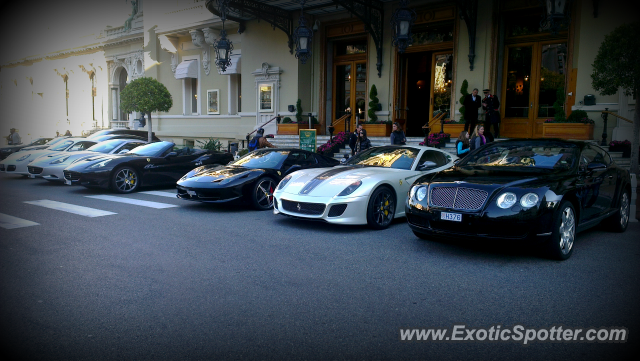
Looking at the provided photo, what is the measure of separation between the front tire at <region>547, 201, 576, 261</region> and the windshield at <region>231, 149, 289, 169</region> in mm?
5765

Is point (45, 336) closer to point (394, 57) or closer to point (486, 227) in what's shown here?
point (486, 227)

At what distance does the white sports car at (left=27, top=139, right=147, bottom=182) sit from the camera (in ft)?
42.1

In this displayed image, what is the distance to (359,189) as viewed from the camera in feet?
24.0

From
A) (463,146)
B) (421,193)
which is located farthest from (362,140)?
(421,193)

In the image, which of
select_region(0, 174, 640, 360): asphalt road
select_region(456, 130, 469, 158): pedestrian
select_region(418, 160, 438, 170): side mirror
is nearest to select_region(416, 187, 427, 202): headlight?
select_region(0, 174, 640, 360): asphalt road

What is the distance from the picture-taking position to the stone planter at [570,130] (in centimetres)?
1305

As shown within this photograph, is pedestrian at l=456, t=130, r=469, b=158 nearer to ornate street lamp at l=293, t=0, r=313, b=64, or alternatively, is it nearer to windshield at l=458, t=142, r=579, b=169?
windshield at l=458, t=142, r=579, b=169

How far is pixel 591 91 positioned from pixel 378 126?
705 cm

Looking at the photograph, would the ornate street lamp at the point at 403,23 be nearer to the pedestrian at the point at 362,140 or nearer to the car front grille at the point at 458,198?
the pedestrian at the point at 362,140

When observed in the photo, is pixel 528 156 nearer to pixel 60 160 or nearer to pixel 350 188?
pixel 350 188

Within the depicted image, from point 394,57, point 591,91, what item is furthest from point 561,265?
point 394,57

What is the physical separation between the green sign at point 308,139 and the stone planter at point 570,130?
7.80 m

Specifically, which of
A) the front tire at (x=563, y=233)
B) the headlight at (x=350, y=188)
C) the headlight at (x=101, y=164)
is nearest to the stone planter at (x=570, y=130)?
the front tire at (x=563, y=233)

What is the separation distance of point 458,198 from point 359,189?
6.43ft
